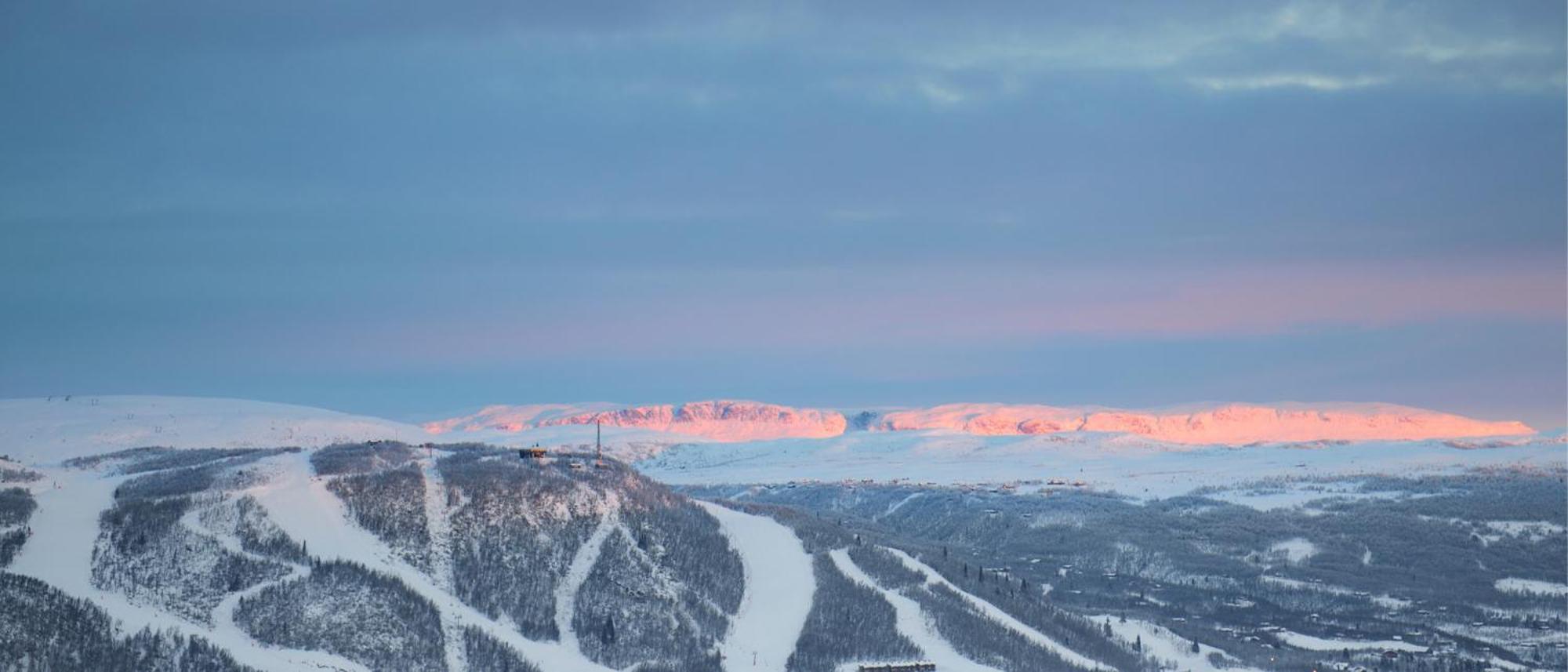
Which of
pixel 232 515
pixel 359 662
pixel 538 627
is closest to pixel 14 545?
pixel 232 515

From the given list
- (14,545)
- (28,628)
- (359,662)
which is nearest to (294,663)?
(359,662)

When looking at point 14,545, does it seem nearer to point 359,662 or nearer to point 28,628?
point 28,628

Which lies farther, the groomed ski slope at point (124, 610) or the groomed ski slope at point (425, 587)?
the groomed ski slope at point (425, 587)

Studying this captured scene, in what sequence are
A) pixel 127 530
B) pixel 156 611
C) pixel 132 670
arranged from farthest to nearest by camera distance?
pixel 127 530, pixel 156 611, pixel 132 670

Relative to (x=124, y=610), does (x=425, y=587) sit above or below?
above

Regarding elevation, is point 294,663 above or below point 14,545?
below

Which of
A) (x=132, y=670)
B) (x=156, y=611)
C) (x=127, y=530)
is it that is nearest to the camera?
(x=132, y=670)

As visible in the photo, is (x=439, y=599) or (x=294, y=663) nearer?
(x=294, y=663)

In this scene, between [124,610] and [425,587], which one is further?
[425,587]

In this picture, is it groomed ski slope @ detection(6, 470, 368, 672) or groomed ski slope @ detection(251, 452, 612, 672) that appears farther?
groomed ski slope @ detection(251, 452, 612, 672)

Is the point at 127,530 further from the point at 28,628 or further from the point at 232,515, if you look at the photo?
the point at 28,628
